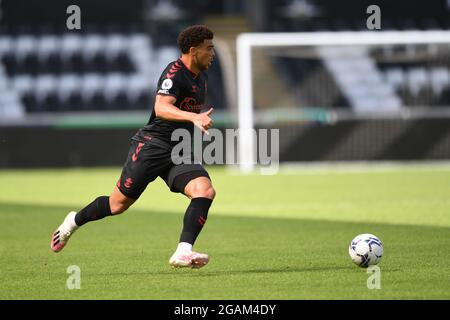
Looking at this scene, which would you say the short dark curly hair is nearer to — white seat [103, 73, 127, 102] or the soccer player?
the soccer player

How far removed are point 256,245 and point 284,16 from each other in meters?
18.5

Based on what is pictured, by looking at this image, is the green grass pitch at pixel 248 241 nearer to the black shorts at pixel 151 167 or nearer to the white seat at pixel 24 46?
the black shorts at pixel 151 167

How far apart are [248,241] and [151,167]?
245cm

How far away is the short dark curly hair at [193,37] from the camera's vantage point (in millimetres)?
7887

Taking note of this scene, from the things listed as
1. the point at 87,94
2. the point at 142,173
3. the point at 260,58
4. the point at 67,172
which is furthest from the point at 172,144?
the point at 87,94

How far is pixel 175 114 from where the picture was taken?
7.60 meters

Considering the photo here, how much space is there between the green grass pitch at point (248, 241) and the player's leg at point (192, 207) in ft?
0.58

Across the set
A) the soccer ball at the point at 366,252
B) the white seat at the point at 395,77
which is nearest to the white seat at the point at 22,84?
the white seat at the point at 395,77

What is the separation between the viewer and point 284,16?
27.6 metres

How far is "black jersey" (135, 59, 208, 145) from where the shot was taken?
781 centimetres
